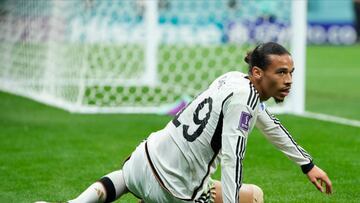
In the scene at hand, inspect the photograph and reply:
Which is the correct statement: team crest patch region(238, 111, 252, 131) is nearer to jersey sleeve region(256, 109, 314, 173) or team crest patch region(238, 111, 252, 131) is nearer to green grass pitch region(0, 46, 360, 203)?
jersey sleeve region(256, 109, 314, 173)

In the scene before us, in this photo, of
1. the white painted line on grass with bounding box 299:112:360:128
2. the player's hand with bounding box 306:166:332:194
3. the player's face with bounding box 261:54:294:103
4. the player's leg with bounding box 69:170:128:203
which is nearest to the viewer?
the player's face with bounding box 261:54:294:103

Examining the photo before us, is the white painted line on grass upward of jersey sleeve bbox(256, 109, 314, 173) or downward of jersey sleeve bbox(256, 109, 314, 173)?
downward

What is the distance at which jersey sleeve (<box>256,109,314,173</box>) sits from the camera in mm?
5324

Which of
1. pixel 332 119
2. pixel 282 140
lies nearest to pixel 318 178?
pixel 282 140

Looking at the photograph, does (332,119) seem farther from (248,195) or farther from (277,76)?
(277,76)

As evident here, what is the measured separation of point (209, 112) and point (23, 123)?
21.7ft

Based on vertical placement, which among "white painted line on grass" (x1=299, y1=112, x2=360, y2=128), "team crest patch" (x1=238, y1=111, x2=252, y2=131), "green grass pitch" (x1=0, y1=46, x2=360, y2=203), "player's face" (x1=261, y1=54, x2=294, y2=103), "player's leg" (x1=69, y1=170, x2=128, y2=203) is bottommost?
"white painted line on grass" (x1=299, y1=112, x2=360, y2=128)

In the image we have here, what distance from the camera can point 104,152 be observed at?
29.4 ft

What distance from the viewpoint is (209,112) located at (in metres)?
4.97

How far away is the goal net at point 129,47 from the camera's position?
1321 centimetres

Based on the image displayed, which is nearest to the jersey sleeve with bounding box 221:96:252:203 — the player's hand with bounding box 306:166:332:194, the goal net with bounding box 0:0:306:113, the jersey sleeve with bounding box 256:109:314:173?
the jersey sleeve with bounding box 256:109:314:173

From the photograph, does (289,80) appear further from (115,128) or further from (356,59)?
(356,59)

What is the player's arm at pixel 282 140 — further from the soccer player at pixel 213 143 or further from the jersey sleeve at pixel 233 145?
the jersey sleeve at pixel 233 145

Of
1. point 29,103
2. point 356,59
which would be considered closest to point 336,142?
point 29,103
